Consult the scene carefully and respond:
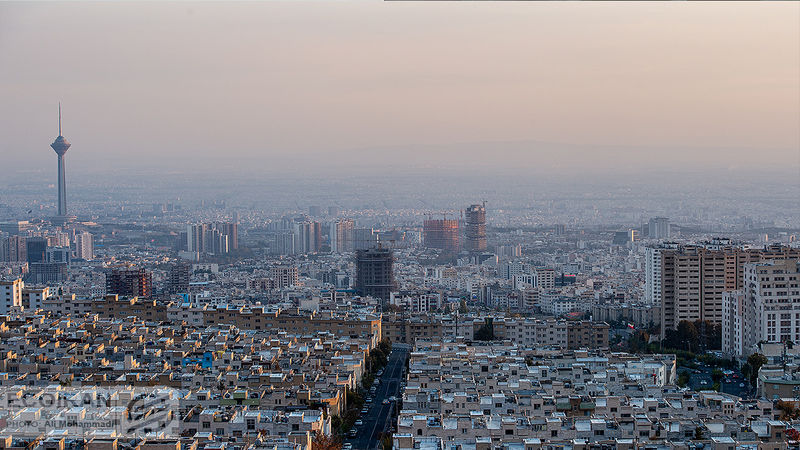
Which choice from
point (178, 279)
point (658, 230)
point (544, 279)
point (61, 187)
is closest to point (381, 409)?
point (178, 279)

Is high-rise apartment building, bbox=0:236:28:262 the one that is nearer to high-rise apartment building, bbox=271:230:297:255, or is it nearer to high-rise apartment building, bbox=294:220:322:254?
high-rise apartment building, bbox=271:230:297:255

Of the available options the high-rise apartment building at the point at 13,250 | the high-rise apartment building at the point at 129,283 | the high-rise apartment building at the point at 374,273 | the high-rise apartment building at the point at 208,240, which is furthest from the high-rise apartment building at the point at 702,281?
the high-rise apartment building at the point at 208,240

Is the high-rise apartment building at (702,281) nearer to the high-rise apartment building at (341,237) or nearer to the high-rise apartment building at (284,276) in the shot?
the high-rise apartment building at (284,276)

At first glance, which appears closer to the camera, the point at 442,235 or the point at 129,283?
the point at 129,283

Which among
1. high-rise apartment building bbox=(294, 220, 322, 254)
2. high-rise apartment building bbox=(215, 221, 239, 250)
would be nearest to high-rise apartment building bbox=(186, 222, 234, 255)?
high-rise apartment building bbox=(215, 221, 239, 250)

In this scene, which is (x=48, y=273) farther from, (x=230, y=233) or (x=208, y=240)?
(x=230, y=233)
